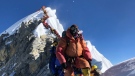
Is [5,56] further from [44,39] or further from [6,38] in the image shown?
[44,39]

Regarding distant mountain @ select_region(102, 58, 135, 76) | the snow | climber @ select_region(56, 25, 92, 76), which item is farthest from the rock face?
distant mountain @ select_region(102, 58, 135, 76)

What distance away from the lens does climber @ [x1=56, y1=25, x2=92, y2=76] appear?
22.1 feet

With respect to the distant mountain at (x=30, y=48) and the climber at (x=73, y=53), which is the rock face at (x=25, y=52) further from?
the climber at (x=73, y=53)

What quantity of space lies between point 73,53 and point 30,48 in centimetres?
4690

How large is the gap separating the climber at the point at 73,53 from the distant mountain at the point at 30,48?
3021cm

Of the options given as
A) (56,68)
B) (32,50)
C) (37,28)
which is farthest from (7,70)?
(56,68)

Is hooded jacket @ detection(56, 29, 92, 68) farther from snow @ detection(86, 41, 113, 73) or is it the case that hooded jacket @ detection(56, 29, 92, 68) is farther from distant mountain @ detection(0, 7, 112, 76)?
distant mountain @ detection(0, 7, 112, 76)

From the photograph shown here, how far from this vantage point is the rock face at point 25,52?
1822 inches

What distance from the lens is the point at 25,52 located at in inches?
2173

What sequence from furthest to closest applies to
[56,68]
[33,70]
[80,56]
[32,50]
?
1. [32,50]
2. [33,70]
3. [56,68]
4. [80,56]

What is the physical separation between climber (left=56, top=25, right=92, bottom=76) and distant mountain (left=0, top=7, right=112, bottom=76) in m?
30.2

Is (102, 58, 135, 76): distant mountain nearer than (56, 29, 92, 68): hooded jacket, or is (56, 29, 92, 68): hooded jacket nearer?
(102, 58, 135, 76): distant mountain

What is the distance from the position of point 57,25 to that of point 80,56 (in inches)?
2398

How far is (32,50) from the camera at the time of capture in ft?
168
